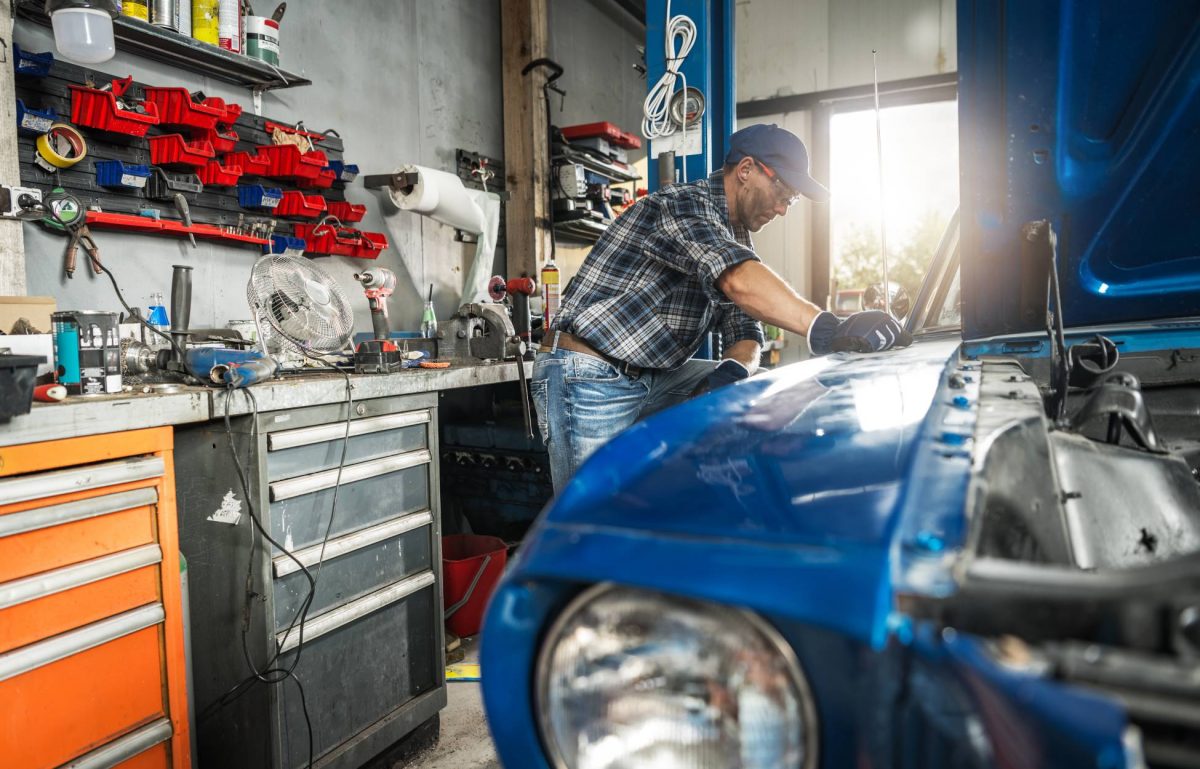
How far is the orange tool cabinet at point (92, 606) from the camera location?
1289 millimetres

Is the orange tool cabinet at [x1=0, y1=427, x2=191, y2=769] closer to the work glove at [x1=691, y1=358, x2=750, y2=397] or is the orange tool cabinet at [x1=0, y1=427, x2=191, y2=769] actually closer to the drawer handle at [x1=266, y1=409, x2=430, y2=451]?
the drawer handle at [x1=266, y1=409, x2=430, y2=451]

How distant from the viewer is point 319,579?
1815 mm

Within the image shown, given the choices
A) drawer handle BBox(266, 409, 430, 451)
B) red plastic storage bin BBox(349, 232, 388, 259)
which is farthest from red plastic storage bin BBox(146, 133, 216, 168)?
drawer handle BBox(266, 409, 430, 451)

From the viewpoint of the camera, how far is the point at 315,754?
180cm

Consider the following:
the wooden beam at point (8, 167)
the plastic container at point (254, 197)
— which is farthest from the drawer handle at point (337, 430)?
the plastic container at point (254, 197)

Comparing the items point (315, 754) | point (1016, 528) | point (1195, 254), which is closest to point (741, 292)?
point (1195, 254)

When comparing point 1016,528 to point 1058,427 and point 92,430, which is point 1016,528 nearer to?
point 1058,427

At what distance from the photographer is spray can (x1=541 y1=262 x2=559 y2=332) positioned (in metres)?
3.86

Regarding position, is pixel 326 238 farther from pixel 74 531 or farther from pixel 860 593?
pixel 860 593

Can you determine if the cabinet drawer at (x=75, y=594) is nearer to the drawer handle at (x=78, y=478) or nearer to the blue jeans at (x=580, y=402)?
the drawer handle at (x=78, y=478)

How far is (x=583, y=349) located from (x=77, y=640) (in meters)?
1.28

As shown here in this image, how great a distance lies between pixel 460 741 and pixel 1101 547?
1.88 m

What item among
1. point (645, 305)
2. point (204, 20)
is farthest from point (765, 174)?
point (204, 20)

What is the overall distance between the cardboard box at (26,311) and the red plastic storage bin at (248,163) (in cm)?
99
